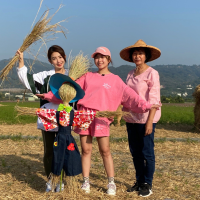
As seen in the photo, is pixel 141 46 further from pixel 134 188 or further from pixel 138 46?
pixel 134 188

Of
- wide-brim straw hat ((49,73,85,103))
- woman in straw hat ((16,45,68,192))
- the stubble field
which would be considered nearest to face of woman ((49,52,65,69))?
woman in straw hat ((16,45,68,192))

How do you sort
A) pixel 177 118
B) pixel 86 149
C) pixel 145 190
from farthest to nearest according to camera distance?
1. pixel 177 118
2. pixel 145 190
3. pixel 86 149

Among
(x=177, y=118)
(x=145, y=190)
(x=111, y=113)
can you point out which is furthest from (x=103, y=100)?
(x=177, y=118)

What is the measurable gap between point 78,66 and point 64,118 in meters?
0.67

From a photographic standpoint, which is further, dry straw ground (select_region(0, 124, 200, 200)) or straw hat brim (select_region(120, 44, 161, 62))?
dry straw ground (select_region(0, 124, 200, 200))

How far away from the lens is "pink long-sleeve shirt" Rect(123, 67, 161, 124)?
3.46m

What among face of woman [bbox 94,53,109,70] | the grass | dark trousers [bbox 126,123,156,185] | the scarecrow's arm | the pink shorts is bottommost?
the grass

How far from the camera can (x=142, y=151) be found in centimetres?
360

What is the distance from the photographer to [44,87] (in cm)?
361

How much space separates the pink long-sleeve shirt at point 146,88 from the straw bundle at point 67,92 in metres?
0.73

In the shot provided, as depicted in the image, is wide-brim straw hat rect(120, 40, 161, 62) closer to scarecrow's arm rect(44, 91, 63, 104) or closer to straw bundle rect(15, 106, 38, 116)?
scarecrow's arm rect(44, 91, 63, 104)

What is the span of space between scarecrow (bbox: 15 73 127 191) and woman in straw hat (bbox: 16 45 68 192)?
0.20m

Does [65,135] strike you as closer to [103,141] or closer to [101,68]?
[103,141]

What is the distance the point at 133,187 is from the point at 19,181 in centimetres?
168
